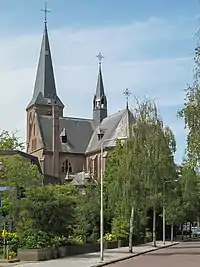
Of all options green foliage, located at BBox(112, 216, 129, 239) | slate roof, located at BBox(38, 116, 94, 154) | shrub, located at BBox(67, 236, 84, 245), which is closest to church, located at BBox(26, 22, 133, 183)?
slate roof, located at BBox(38, 116, 94, 154)

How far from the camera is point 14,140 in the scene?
192 ft

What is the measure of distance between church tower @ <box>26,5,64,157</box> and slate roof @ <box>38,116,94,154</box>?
1.27 m

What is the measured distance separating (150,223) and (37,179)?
23714mm

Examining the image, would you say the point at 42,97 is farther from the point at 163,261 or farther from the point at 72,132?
the point at 163,261

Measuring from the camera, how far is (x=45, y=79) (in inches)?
4382

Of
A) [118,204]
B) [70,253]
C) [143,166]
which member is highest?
[143,166]

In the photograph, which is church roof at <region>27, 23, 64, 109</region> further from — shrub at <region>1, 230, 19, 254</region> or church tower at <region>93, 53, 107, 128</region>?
shrub at <region>1, 230, 19, 254</region>

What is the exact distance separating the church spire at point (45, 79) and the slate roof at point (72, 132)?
3785mm

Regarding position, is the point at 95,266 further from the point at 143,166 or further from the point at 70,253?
the point at 143,166

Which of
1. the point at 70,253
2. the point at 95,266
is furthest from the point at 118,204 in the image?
the point at 95,266

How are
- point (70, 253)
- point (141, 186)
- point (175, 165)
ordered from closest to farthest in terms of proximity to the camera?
point (70, 253) < point (141, 186) < point (175, 165)

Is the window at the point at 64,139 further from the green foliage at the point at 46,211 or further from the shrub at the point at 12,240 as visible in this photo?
the shrub at the point at 12,240

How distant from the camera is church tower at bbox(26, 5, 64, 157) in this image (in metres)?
111

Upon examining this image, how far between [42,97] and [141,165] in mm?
71196
